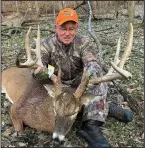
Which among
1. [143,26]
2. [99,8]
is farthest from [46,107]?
[99,8]

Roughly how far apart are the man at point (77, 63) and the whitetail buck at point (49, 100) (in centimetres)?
21

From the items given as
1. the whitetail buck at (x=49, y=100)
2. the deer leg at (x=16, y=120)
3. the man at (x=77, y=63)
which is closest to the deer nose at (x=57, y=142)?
the whitetail buck at (x=49, y=100)

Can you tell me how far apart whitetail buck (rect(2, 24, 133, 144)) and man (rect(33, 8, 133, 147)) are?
0.21 metres

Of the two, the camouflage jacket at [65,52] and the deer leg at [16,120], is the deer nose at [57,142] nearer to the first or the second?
the deer leg at [16,120]

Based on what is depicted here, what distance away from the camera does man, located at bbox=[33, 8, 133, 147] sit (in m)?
5.29

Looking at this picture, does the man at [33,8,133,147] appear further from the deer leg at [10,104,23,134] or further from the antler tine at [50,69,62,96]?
the deer leg at [10,104,23,134]

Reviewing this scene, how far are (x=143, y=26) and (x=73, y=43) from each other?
737cm

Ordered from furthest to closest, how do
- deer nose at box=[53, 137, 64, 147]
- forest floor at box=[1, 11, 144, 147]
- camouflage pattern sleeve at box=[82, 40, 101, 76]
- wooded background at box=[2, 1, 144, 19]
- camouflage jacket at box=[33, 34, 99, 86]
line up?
wooded background at box=[2, 1, 144, 19], camouflage jacket at box=[33, 34, 99, 86], camouflage pattern sleeve at box=[82, 40, 101, 76], forest floor at box=[1, 11, 144, 147], deer nose at box=[53, 137, 64, 147]

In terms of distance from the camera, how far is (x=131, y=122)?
5.80 m

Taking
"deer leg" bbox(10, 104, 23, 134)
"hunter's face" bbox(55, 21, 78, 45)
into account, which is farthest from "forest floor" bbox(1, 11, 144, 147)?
"hunter's face" bbox(55, 21, 78, 45)

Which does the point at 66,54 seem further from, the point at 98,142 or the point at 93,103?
the point at 98,142

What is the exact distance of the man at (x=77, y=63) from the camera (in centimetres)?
529

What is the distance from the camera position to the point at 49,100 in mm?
5410

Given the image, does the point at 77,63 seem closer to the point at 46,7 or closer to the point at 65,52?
the point at 65,52
